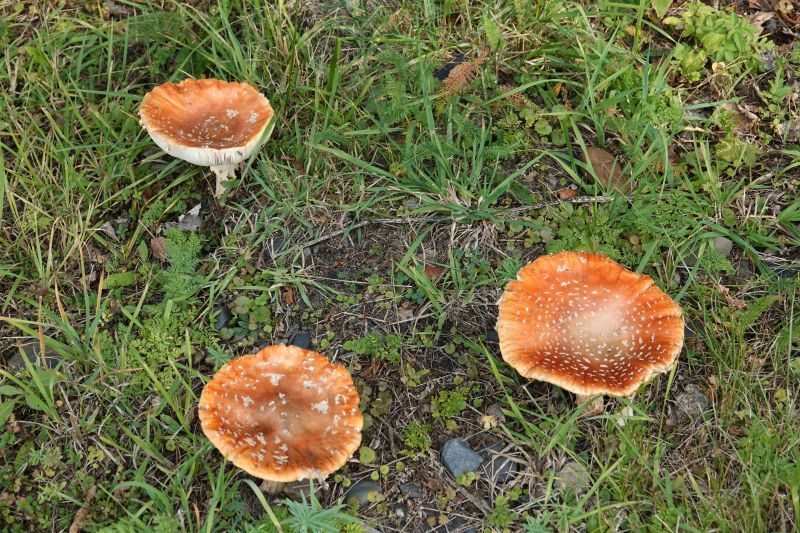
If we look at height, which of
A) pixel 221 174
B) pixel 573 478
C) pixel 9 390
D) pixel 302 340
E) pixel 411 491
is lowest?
pixel 9 390

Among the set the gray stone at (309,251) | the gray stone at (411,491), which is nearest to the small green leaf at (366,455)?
the gray stone at (411,491)

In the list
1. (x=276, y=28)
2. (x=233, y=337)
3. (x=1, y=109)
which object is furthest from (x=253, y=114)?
(x=1, y=109)

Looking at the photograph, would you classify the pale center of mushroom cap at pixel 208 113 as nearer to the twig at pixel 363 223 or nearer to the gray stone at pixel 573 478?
the twig at pixel 363 223

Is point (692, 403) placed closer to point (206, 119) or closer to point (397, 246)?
point (397, 246)

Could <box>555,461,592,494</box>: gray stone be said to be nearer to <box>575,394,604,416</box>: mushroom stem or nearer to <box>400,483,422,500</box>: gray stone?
<box>575,394,604,416</box>: mushroom stem

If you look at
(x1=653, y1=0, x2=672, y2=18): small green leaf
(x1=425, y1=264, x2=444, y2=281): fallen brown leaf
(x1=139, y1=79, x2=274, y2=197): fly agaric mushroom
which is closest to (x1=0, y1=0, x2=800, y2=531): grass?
(x1=425, y1=264, x2=444, y2=281): fallen brown leaf

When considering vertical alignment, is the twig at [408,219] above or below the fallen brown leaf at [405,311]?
above

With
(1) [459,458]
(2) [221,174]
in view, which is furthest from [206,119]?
(1) [459,458]
